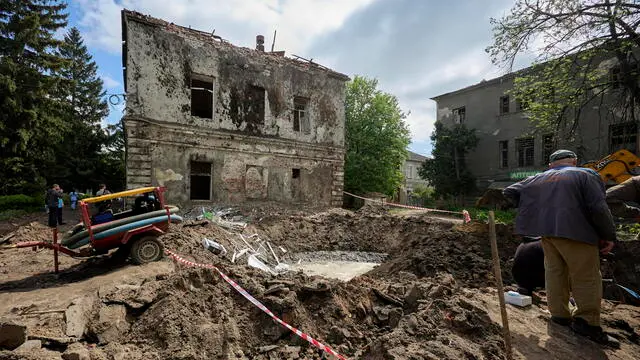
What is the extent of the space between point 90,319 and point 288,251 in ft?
24.0

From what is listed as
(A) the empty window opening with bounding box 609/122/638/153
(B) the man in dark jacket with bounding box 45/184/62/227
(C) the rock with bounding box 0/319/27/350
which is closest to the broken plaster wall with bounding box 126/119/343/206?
(B) the man in dark jacket with bounding box 45/184/62/227

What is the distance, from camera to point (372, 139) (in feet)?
88.7

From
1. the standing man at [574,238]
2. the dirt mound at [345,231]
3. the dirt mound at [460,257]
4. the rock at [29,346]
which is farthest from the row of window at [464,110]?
the rock at [29,346]

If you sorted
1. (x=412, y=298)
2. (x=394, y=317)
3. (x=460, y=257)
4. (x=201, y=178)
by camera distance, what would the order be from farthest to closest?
(x=201, y=178) < (x=460, y=257) < (x=412, y=298) < (x=394, y=317)

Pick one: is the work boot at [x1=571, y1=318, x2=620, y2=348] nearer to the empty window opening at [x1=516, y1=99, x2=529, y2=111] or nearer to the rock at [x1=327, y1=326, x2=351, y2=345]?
the rock at [x1=327, y1=326, x2=351, y2=345]

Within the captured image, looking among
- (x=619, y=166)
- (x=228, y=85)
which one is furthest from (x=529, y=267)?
(x=228, y=85)

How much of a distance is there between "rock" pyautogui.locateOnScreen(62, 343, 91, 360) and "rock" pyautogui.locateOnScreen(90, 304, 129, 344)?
23 centimetres

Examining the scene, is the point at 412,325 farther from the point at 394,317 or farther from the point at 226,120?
the point at 226,120

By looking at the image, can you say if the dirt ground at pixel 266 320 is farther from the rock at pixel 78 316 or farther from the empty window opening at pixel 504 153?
the empty window opening at pixel 504 153

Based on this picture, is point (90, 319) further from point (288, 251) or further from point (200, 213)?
point (200, 213)

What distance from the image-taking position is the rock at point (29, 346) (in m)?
3.15

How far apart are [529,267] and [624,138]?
17.6 metres

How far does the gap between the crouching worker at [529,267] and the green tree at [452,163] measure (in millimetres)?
19402

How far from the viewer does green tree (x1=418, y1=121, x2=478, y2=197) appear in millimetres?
23172
